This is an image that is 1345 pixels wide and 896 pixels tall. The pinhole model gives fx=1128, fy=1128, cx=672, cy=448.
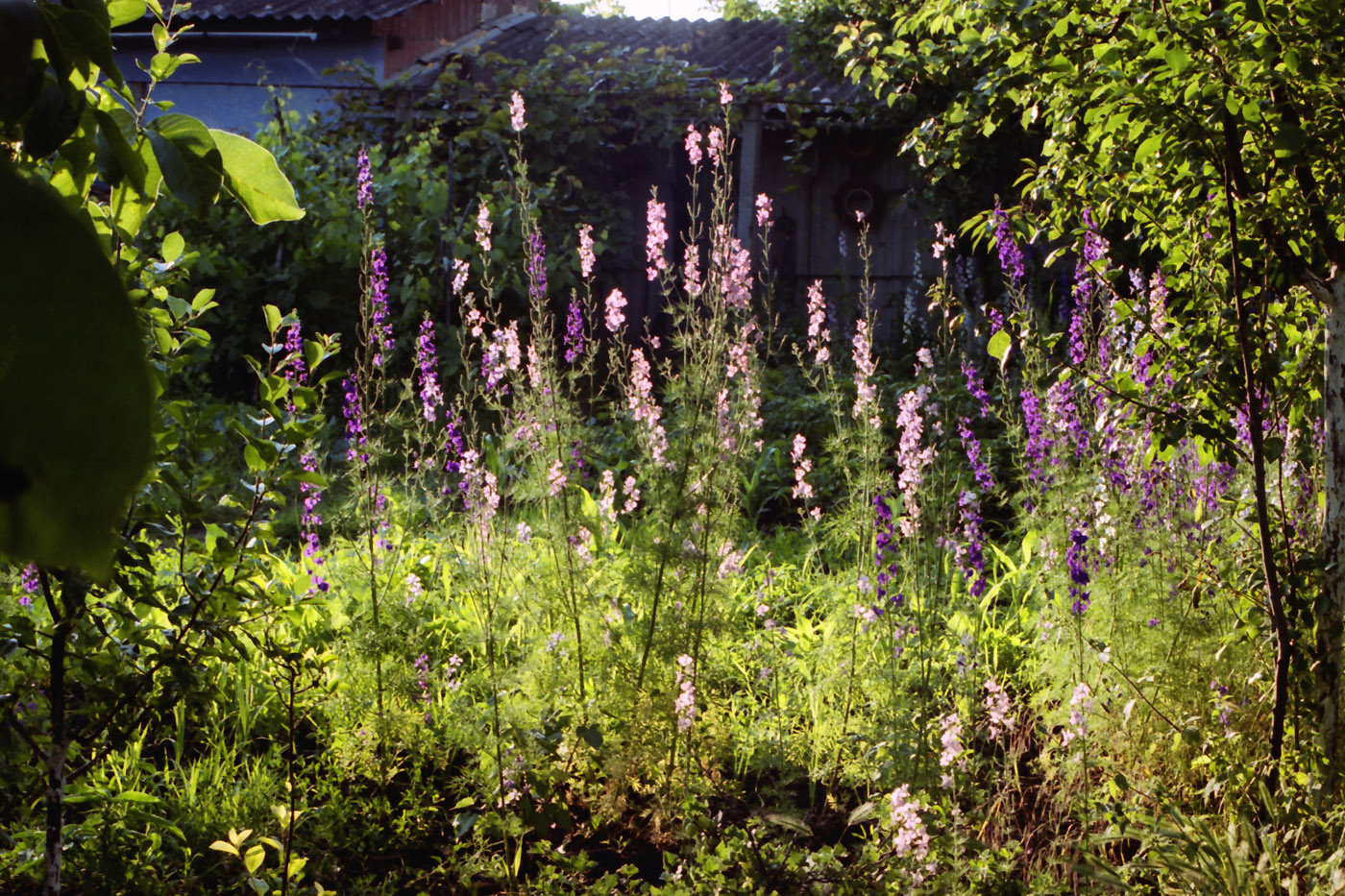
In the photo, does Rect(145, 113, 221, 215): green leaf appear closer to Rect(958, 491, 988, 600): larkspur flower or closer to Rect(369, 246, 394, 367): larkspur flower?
Rect(369, 246, 394, 367): larkspur flower

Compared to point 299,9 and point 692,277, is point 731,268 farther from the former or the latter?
point 299,9

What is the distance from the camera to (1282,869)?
219 cm

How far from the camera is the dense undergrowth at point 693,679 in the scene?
207 centimetres

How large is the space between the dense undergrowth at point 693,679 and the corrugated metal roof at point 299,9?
9.36m

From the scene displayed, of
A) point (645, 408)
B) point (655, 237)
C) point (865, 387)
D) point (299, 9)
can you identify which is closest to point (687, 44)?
point (299, 9)

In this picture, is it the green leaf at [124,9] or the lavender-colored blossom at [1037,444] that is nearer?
the green leaf at [124,9]

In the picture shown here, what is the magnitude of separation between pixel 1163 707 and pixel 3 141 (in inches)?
121

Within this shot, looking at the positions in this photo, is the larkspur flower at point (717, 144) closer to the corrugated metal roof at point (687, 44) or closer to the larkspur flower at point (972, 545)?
the larkspur flower at point (972, 545)

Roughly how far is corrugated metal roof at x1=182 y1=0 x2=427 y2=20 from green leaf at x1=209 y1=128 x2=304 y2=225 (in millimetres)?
12202

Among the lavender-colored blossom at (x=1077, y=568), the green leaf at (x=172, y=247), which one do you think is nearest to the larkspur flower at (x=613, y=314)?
the lavender-colored blossom at (x=1077, y=568)

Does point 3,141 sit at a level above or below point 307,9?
below

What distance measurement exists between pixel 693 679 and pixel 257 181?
90.5 inches

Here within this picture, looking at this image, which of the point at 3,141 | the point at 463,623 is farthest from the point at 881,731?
the point at 3,141

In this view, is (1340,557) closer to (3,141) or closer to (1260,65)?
(1260,65)
